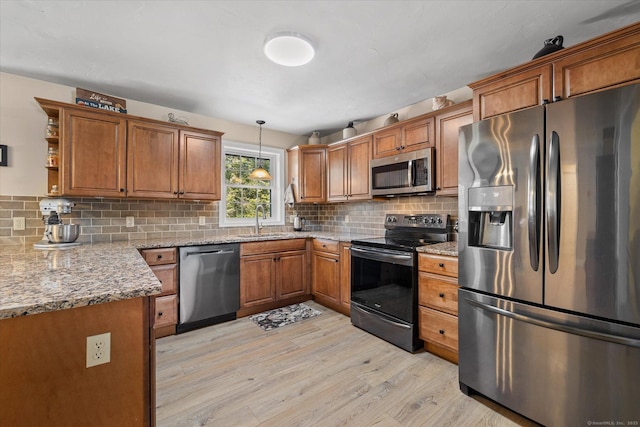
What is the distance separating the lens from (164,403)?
5.98 feet

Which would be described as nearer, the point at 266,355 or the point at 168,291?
the point at 266,355

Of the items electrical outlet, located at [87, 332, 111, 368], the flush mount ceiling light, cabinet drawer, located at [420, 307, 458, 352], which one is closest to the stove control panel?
cabinet drawer, located at [420, 307, 458, 352]

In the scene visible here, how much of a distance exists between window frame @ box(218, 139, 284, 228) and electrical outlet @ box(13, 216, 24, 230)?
5.97 ft

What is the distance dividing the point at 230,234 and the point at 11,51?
253cm

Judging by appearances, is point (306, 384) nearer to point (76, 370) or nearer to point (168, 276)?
point (76, 370)

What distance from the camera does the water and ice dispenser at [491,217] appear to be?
1726 millimetres

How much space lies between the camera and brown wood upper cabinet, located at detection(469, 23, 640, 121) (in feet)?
4.79

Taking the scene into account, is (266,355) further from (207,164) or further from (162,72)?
(162,72)

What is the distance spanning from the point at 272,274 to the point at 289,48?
8.05 feet

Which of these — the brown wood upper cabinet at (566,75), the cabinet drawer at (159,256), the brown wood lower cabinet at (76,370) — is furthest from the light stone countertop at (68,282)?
the brown wood upper cabinet at (566,75)

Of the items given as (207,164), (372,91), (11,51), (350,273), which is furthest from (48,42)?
(350,273)

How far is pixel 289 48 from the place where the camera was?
6.69ft

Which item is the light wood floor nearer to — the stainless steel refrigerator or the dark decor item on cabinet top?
the stainless steel refrigerator

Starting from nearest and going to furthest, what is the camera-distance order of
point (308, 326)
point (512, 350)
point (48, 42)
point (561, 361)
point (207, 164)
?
point (561, 361) < point (512, 350) < point (48, 42) < point (308, 326) < point (207, 164)
